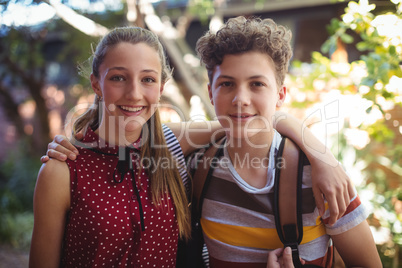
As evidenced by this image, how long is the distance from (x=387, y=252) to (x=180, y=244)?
7.47 feet

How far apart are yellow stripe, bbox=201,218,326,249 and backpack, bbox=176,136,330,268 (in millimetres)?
78

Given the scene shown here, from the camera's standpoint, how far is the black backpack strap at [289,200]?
150 cm

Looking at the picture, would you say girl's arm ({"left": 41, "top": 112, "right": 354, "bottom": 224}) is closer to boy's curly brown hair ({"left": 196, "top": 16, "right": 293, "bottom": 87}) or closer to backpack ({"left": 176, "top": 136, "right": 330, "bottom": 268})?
backpack ({"left": 176, "top": 136, "right": 330, "bottom": 268})

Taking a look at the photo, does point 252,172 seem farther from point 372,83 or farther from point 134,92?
point 372,83

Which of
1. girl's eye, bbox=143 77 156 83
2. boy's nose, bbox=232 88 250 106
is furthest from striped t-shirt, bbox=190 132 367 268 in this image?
girl's eye, bbox=143 77 156 83

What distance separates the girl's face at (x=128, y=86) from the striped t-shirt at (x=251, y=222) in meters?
0.54

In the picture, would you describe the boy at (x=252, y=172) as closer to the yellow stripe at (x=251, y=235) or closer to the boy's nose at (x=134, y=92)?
the yellow stripe at (x=251, y=235)

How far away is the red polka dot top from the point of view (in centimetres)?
155

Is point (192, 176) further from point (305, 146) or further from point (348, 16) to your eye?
point (348, 16)

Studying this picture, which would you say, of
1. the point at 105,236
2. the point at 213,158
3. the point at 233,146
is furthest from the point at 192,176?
the point at 105,236

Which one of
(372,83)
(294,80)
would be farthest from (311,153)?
(294,80)

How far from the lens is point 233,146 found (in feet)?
6.04

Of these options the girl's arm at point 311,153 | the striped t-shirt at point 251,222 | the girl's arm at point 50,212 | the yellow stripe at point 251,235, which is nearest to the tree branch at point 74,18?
the girl's arm at point 311,153

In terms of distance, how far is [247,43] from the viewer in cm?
166
